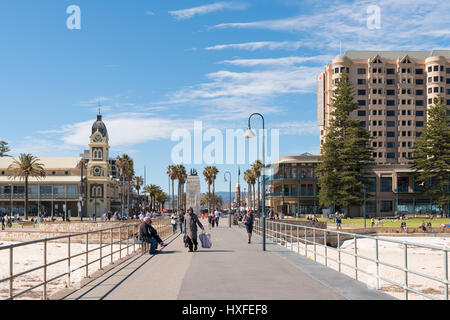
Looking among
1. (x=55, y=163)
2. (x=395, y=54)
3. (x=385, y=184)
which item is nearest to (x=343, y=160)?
(x=385, y=184)

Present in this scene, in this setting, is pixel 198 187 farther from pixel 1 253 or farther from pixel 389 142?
pixel 389 142

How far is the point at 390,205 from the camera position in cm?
9275

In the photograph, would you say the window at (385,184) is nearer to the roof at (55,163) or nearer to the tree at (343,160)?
the tree at (343,160)

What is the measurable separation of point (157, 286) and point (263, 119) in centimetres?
1376

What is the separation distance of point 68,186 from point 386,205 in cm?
5666

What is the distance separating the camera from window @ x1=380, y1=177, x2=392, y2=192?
9278cm

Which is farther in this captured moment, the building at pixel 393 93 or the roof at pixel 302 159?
the building at pixel 393 93

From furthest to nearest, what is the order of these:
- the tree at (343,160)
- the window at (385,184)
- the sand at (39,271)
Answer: the window at (385,184), the tree at (343,160), the sand at (39,271)

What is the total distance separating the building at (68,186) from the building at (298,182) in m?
33.3

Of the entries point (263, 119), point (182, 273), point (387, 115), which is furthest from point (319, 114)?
point (182, 273)

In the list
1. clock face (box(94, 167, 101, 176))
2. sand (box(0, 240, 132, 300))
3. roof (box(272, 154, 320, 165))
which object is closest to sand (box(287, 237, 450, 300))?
sand (box(0, 240, 132, 300))

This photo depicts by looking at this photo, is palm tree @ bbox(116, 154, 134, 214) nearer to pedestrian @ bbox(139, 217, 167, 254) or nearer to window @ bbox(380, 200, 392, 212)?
window @ bbox(380, 200, 392, 212)

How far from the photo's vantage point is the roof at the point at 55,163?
10562 centimetres

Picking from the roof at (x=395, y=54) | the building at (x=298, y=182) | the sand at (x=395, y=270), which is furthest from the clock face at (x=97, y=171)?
the sand at (x=395, y=270)
